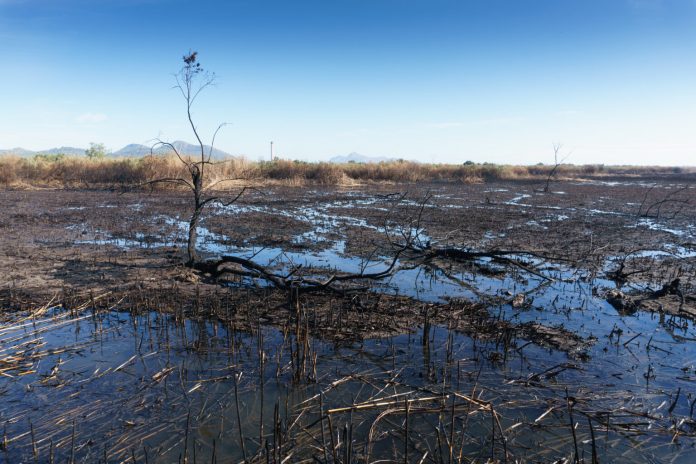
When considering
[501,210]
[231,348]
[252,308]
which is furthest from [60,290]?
[501,210]

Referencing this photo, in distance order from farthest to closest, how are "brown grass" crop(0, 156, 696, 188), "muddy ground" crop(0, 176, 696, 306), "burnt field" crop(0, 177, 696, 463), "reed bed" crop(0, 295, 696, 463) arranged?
1. "brown grass" crop(0, 156, 696, 188)
2. "muddy ground" crop(0, 176, 696, 306)
3. "burnt field" crop(0, 177, 696, 463)
4. "reed bed" crop(0, 295, 696, 463)

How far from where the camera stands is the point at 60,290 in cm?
691

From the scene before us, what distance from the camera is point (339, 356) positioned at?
504 cm

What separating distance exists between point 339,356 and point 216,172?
25247 millimetres

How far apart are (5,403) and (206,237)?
827cm

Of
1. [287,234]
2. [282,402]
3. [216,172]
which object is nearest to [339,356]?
[282,402]

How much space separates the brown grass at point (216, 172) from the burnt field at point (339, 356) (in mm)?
13409

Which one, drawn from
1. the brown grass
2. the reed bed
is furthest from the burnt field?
the brown grass

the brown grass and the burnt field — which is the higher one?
the brown grass

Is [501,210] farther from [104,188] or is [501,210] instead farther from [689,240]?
[104,188]

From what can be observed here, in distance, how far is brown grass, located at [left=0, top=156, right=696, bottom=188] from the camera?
26.5 meters

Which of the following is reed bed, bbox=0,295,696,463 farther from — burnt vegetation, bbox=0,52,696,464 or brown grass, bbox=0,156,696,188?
brown grass, bbox=0,156,696,188

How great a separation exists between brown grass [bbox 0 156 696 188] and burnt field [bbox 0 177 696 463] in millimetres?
13409

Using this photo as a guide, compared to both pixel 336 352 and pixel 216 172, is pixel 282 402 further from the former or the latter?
pixel 216 172
